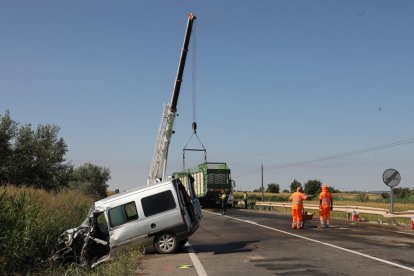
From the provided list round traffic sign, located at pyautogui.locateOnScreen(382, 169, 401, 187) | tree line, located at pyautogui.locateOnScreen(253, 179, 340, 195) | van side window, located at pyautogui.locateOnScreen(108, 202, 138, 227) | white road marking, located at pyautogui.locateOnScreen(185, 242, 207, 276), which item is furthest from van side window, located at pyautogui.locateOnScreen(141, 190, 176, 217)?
tree line, located at pyautogui.locateOnScreen(253, 179, 340, 195)

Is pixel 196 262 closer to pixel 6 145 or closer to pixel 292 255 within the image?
pixel 292 255

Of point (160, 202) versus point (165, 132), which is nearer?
point (160, 202)

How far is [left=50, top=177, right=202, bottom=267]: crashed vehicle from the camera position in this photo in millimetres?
12289

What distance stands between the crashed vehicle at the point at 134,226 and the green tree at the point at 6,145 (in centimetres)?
2437

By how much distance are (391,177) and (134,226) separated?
13.6m

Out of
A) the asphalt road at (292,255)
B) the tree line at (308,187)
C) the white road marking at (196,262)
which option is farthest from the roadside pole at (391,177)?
the tree line at (308,187)

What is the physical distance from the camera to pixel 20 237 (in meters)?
11.9

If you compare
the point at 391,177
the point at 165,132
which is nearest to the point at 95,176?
the point at 165,132

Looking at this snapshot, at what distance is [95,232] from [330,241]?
6.65 m

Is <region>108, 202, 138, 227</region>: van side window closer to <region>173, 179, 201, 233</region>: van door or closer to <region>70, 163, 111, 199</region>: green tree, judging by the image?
<region>173, 179, 201, 233</region>: van door

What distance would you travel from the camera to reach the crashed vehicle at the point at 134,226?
12.3 meters

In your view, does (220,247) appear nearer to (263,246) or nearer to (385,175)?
(263,246)

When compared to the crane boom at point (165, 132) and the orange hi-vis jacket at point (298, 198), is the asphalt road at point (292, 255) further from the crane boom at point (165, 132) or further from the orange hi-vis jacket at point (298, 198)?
the crane boom at point (165, 132)

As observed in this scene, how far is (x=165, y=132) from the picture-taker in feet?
76.3
